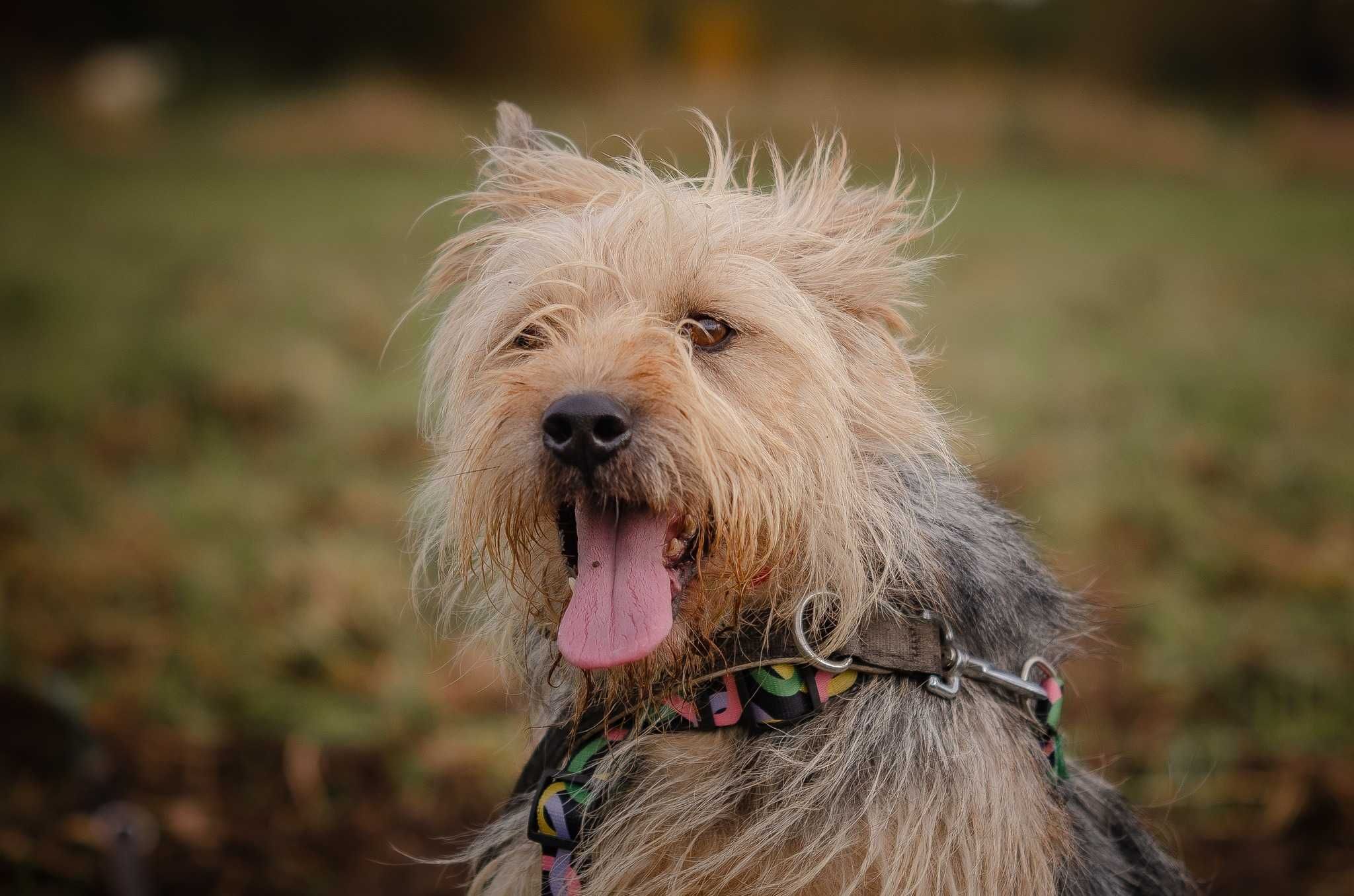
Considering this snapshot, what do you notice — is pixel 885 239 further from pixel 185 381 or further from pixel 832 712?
pixel 185 381

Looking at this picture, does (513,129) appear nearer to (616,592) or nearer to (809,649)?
(616,592)

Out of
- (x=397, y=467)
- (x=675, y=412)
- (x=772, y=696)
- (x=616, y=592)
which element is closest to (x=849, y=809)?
(x=772, y=696)

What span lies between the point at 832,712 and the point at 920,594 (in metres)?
0.30

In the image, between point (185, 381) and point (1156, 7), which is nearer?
point (185, 381)

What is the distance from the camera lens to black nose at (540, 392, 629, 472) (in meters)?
1.63

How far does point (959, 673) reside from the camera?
1714mm

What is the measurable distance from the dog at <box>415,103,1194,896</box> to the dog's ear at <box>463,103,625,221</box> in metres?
0.08

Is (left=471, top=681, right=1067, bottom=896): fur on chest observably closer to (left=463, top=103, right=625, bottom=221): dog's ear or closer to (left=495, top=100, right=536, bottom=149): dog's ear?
(left=463, top=103, right=625, bottom=221): dog's ear

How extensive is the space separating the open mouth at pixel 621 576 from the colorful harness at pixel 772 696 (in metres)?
0.18

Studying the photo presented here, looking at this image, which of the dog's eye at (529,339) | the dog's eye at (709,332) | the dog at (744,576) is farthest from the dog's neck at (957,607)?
the dog's eye at (529,339)

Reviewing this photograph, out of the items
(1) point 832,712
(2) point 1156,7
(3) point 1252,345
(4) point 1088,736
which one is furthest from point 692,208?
(2) point 1156,7

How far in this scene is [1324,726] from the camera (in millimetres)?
3344

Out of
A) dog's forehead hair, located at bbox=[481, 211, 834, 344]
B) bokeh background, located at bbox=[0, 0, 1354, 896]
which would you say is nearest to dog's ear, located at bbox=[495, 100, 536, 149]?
bokeh background, located at bbox=[0, 0, 1354, 896]

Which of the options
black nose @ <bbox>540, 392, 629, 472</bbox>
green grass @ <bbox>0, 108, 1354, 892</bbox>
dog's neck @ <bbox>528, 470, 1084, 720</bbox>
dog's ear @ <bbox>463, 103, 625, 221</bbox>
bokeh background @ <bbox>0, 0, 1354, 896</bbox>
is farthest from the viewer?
green grass @ <bbox>0, 108, 1354, 892</bbox>
